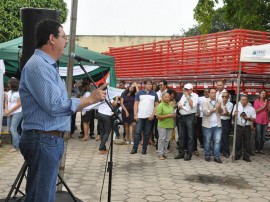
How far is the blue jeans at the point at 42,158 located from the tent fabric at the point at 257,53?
20.7 ft

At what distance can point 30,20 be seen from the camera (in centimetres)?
502

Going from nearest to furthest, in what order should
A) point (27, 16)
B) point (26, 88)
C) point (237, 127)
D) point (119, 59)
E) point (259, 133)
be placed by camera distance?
point (26, 88)
point (27, 16)
point (237, 127)
point (259, 133)
point (119, 59)

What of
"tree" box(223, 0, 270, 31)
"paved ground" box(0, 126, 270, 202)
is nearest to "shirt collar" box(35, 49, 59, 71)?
"paved ground" box(0, 126, 270, 202)

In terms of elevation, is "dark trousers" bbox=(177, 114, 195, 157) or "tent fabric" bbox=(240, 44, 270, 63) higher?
"tent fabric" bbox=(240, 44, 270, 63)

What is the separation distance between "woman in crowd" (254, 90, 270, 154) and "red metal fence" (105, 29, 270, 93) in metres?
0.76

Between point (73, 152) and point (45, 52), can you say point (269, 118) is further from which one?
point (45, 52)

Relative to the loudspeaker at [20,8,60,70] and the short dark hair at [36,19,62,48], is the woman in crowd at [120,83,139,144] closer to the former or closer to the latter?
the loudspeaker at [20,8,60,70]

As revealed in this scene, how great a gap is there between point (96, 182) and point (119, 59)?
35.9 feet

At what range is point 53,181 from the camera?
3.17m

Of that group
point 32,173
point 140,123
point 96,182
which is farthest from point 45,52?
point 140,123

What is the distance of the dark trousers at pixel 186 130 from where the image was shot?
896cm

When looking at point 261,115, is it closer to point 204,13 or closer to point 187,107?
point 187,107

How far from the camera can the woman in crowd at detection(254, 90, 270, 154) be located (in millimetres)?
9805

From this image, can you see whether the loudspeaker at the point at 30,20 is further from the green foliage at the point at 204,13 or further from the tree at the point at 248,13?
the tree at the point at 248,13
